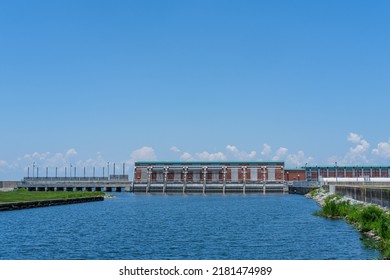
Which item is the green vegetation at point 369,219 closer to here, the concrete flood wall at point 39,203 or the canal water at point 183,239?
the canal water at point 183,239

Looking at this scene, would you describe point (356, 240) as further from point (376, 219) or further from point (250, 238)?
point (250, 238)

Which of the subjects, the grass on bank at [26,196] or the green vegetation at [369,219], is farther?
the grass on bank at [26,196]

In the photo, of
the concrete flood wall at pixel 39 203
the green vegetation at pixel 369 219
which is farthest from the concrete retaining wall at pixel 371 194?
the concrete flood wall at pixel 39 203

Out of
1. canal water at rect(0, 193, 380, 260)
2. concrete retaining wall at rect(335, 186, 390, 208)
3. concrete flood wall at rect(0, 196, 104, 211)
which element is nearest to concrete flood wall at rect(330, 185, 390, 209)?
concrete retaining wall at rect(335, 186, 390, 208)

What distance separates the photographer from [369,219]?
176 ft

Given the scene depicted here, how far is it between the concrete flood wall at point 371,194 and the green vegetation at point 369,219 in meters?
1.96

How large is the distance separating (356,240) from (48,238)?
28.5m

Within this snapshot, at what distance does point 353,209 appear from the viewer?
228 feet

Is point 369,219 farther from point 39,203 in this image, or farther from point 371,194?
point 39,203

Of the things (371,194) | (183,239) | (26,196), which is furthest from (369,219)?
(26,196)

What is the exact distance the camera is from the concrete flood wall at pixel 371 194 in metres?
60.2

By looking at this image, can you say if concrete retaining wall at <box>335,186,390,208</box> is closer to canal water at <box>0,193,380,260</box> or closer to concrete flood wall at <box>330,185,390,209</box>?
concrete flood wall at <box>330,185,390,209</box>

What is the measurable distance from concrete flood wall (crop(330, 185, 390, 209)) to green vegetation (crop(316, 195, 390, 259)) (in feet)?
6.41
